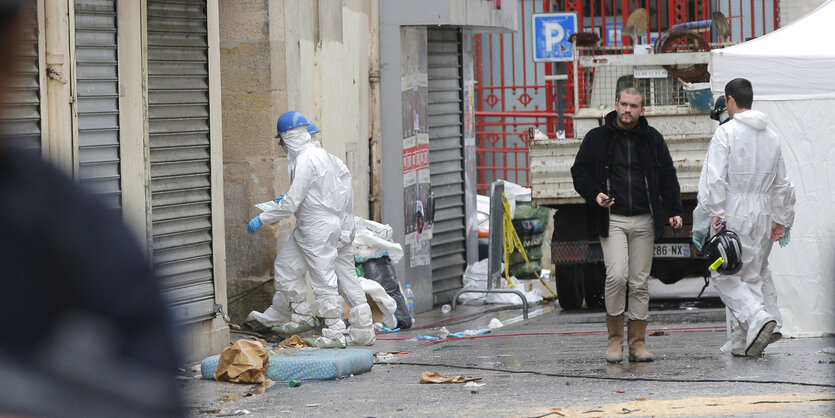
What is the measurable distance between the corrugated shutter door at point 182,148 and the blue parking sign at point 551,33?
7.84 meters

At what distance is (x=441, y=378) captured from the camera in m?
7.55

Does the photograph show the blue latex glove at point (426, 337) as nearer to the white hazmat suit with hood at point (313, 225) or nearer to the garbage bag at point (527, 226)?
the white hazmat suit with hood at point (313, 225)

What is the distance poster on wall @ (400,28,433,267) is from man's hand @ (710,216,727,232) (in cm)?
462

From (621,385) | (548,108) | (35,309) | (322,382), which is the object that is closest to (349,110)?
(322,382)

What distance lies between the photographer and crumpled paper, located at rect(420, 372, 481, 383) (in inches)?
295

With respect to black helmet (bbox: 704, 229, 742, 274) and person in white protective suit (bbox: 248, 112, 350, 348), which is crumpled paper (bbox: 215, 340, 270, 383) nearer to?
person in white protective suit (bbox: 248, 112, 350, 348)

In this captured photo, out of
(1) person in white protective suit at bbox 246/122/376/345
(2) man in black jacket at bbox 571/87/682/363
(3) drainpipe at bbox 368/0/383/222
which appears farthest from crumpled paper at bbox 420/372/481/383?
(3) drainpipe at bbox 368/0/383/222

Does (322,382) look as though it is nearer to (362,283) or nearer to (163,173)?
(163,173)

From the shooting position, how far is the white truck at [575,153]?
11.4 meters

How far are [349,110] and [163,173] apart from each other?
344 cm

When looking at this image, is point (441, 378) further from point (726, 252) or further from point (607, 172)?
point (726, 252)

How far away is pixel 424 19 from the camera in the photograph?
40.7ft

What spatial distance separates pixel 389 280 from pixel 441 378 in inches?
139

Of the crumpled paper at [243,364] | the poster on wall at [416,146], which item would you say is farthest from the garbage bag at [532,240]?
the crumpled paper at [243,364]
